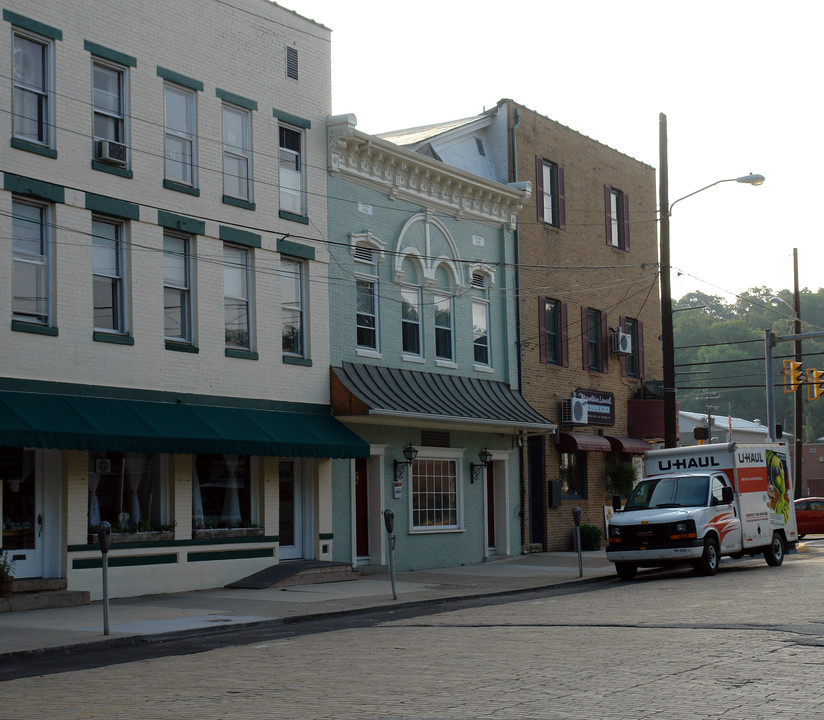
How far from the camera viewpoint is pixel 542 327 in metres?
28.7

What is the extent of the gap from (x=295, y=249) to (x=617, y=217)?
13645mm

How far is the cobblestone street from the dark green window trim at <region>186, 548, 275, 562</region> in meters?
5.84

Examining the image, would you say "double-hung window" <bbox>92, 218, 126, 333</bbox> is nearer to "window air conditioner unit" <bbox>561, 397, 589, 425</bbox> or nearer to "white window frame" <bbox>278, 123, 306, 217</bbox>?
"white window frame" <bbox>278, 123, 306, 217</bbox>

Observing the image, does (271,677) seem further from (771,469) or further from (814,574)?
(771,469)

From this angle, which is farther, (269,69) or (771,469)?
(771,469)

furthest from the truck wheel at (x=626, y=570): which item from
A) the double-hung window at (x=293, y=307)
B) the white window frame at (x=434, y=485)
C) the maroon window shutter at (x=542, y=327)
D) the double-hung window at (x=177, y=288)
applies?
the double-hung window at (x=177, y=288)

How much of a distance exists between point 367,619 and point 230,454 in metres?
5.53

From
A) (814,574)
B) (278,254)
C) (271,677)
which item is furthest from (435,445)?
(271,677)

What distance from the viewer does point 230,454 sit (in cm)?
2008

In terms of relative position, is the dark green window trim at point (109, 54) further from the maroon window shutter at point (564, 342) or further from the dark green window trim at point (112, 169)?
the maroon window shutter at point (564, 342)

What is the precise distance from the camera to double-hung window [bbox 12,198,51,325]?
17.2 meters

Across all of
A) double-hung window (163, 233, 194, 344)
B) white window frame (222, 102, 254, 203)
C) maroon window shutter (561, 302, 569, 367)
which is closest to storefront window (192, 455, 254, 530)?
double-hung window (163, 233, 194, 344)

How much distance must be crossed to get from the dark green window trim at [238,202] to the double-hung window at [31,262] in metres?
3.71

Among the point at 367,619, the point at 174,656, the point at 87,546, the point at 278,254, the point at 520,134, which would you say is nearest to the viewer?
the point at 174,656
